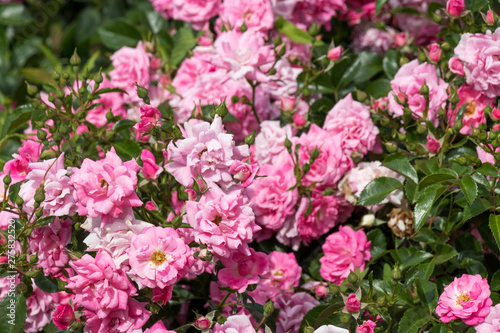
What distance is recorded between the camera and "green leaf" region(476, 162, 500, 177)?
1032mm

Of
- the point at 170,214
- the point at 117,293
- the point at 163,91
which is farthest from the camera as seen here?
the point at 163,91

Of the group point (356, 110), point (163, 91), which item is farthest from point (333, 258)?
point (163, 91)

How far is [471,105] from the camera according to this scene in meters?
1.24

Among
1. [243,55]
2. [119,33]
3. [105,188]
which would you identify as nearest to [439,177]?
[243,55]

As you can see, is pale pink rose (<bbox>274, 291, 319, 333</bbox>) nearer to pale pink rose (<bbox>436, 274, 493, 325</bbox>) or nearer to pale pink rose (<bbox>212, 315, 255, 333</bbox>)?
pale pink rose (<bbox>212, 315, 255, 333</bbox>)

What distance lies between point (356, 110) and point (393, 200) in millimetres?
217

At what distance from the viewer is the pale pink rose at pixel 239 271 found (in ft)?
3.39

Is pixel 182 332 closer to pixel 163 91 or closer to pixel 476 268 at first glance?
pixel 476 268

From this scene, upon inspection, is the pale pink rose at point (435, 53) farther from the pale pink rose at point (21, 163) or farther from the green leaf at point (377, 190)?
the pale pink rose at point (21, 163)

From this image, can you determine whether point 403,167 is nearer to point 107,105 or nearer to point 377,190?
point 377,190

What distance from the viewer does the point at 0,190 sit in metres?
1.16

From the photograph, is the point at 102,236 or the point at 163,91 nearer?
the point at 102,236

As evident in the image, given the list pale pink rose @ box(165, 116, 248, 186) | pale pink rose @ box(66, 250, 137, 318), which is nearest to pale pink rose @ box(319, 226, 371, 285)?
pale pink rose @ box(165, 116, 248, 186)

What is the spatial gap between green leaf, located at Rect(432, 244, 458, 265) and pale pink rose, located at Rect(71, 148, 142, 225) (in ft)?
1.84
